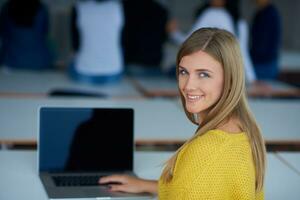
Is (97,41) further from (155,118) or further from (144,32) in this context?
(155,118)

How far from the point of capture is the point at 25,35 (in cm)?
633

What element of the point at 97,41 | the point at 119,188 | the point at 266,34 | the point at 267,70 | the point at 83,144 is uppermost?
the point at 266,34

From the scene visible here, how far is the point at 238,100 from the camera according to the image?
1.96 m

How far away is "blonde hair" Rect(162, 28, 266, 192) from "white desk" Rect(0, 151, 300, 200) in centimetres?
55

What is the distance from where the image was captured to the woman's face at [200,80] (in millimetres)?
1943

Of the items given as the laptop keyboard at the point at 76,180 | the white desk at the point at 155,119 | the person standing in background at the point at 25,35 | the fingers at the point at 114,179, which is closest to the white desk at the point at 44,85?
the person standing in background at the point at 25,35

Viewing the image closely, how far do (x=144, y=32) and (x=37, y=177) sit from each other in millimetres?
3781

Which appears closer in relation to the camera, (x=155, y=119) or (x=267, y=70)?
(x=155, y=119)

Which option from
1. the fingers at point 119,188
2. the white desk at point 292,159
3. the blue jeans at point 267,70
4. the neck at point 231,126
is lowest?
the fingers at point 119,188

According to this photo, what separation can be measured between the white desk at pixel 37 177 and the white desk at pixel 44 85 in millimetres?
1685

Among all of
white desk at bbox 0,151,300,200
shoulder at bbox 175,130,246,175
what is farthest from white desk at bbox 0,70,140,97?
shoulder at bbox 175,130,246,175

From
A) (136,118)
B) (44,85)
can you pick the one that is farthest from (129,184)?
(44,85)

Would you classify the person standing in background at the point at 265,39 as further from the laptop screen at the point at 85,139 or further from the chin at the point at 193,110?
the chin at the point at 193,110

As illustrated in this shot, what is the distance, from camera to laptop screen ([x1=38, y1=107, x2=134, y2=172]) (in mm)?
2662
